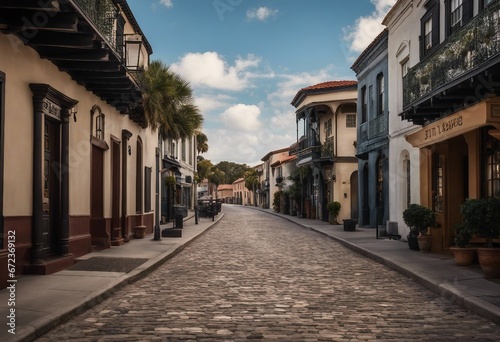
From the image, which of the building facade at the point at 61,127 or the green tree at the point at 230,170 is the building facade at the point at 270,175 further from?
the green tree at the point at 230,170

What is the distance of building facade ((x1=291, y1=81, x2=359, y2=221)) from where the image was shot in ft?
107

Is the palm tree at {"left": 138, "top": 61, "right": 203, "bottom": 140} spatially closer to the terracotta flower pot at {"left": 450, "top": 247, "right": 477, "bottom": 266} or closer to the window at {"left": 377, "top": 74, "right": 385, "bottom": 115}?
the window at {"left": 377, "top": 74, "right": 385, "bottom": 115}

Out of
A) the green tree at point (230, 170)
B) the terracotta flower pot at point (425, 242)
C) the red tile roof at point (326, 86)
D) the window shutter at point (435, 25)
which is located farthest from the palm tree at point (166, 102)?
the green tree at point (230, 170)

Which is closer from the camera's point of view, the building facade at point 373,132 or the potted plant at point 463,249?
the potted plant at point 463,249

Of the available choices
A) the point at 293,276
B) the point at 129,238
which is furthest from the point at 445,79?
the point at 129,238

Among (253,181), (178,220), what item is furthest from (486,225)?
(253,181)

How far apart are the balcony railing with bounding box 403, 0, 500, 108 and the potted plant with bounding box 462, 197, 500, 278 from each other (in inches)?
101

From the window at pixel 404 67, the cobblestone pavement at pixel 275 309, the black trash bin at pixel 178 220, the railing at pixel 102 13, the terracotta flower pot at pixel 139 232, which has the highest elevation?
the window at pixel 404 67

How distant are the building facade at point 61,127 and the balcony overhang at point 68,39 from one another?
0.02m

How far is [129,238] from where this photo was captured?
18469mm

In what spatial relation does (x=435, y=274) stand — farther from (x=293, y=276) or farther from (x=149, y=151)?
(x=149, y=151)

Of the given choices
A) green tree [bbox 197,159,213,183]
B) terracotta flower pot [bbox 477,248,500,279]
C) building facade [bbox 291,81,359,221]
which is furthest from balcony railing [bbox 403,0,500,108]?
green tree [bbox 197,159,213,183]

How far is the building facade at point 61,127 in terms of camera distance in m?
9.15

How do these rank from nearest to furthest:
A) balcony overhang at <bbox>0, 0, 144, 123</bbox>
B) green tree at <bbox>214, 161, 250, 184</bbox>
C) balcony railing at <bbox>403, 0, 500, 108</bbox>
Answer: balcony overhang at <bbox>0, 0, 144, 123</bbox> → balcony railing at <bbox>403, 0, 500, 108</bbox> → green tree at <bbox>214, 161, 250, 184</bbox>
